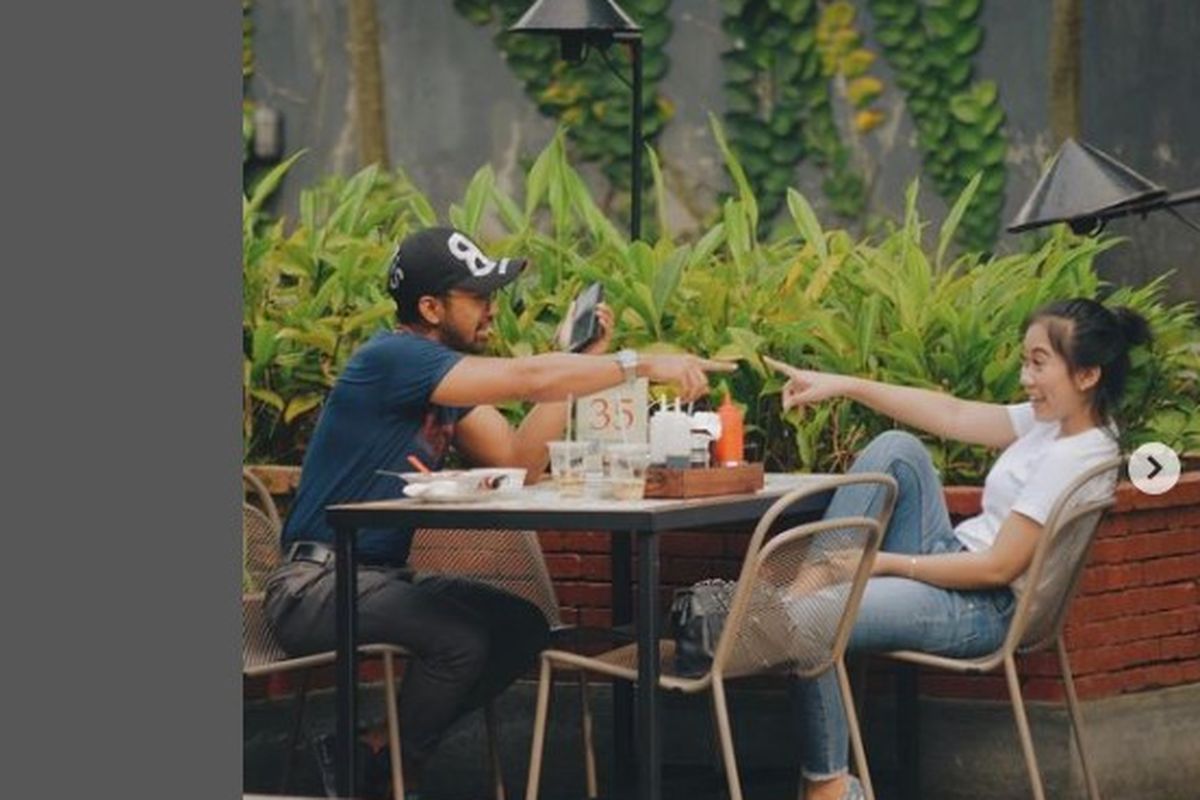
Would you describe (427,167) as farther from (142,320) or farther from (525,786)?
(142,320)

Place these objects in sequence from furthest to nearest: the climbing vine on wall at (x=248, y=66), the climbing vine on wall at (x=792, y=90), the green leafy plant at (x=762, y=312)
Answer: the climbing vine on wall at (x=248, y=66)
the climbing vine on wall at (x=792, y=90)
the green leafy plant at (x=762, y=312)

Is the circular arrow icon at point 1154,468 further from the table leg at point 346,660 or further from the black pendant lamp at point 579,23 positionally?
the table leg at point 346,660

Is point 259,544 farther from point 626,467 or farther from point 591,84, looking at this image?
point 591,84

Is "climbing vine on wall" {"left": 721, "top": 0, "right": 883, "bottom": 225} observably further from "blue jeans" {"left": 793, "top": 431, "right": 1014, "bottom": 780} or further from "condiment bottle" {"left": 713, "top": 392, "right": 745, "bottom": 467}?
"condiment bottle" {"left": 713, "top": 392, "right": 745, "bottom": 467}

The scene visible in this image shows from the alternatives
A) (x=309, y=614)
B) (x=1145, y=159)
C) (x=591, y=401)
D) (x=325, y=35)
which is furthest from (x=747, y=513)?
(x=325, y=35)

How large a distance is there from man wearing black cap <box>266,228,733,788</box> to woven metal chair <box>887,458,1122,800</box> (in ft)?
2.53

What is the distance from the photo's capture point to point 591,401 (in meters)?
6.08

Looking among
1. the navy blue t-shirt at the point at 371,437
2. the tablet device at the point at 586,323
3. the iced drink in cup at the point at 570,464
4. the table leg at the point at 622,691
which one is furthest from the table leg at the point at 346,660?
the table leg at the point at 622,691

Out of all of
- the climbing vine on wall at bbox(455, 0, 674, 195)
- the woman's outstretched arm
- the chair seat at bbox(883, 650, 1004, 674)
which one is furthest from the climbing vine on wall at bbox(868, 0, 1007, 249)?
the chair seat at bbox(883, 650, 1004, 674)

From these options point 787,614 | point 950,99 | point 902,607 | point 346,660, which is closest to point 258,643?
point 346,660

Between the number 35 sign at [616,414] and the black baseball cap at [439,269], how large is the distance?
32 cm

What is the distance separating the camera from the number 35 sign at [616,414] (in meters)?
6.00

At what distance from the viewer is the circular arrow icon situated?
6.54m

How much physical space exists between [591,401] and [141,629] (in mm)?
2564
